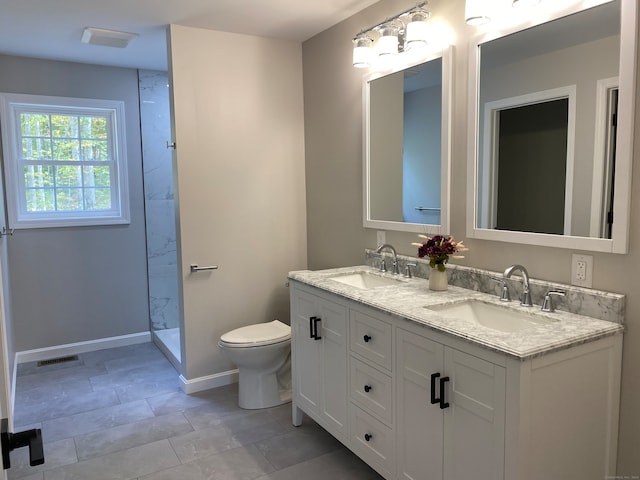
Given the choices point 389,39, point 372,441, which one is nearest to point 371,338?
point 372,441

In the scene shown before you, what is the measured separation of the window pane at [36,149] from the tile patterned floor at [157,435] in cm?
171

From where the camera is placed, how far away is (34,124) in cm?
400

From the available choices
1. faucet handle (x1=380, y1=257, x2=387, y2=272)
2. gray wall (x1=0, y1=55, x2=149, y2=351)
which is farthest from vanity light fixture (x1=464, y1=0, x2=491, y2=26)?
gray wall (x1=0, y1=55, x2=149, y2=351)

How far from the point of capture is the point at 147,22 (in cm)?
306

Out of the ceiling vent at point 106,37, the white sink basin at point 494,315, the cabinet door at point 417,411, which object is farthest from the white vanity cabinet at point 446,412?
the ceiling vent at point 106,37

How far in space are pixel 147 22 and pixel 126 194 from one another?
1684mm

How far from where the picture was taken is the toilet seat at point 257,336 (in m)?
2.98

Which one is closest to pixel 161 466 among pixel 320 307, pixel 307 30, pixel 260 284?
pixel 320 307

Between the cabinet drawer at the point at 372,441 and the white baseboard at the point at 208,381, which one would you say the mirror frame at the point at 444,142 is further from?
the white baseboard at the point at 208,381

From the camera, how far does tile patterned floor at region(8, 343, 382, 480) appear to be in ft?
7.95

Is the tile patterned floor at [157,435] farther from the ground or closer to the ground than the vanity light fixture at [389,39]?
closer to the ground

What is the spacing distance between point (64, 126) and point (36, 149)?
29 cm

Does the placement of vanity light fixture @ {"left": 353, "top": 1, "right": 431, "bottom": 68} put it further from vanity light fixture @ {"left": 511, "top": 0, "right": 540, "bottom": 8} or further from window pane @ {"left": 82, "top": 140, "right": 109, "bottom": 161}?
window pane @ {"left": 82, "top": 140, "right": 109, "bottom": 161}

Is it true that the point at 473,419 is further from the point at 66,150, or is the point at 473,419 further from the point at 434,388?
the point at 66,150
